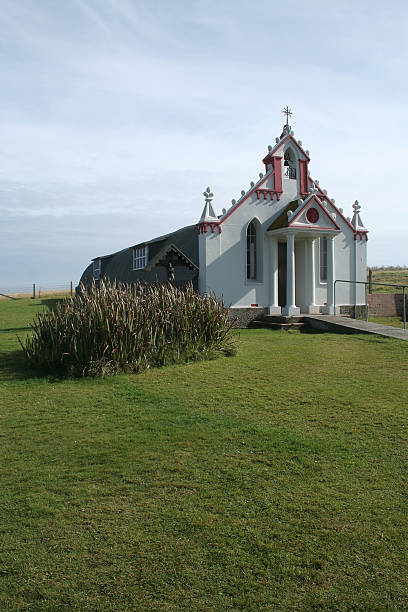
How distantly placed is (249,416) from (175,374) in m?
3.52

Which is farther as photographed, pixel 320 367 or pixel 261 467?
pixel 320 367

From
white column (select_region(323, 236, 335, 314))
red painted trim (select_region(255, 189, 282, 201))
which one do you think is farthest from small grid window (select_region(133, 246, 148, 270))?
white column (select_region(323, 236, 335, 314))

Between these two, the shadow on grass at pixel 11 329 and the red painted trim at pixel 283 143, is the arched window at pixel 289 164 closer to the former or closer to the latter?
the red painted trim at pixel 283 143

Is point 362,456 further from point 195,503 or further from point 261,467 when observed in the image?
point 195,503

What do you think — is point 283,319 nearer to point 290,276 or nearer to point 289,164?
point 290,276

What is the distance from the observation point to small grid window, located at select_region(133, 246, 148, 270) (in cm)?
2680

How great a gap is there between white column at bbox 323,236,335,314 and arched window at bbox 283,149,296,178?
3231 mm

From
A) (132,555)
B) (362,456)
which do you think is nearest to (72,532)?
(132,555)

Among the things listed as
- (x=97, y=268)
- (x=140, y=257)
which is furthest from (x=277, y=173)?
(x=97, y=268)

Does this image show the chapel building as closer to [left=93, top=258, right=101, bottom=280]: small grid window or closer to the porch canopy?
the porch canopy

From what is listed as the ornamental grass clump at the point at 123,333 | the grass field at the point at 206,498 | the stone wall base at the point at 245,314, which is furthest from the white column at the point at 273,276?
the grass field at the point at 206,498

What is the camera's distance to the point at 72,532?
4582 mm

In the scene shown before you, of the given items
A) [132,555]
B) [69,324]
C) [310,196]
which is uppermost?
[310,196]

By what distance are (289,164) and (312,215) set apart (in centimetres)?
305
